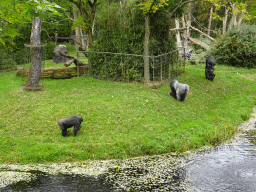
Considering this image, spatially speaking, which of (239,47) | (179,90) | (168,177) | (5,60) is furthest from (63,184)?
(239,47)

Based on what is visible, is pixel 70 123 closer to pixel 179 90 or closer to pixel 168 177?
pixel 168 177

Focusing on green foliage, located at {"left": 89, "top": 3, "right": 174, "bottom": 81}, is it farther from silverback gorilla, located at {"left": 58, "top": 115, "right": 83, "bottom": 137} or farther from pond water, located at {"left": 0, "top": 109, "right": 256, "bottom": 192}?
pond water, located at {"left": 0, "top": 109, "right": 256, "bottom": 192}

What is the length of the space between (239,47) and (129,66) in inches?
458

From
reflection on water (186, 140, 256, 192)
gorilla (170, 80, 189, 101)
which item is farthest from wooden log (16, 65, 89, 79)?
reflection on water (186, 140, 256, 192)

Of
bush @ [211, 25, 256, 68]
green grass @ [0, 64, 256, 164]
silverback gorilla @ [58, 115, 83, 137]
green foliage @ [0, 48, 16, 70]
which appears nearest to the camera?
green grass @ [0, 64, 256, 164]

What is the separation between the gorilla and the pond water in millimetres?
4691

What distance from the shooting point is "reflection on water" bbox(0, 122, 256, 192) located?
7910 mm

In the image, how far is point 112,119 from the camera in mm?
12047

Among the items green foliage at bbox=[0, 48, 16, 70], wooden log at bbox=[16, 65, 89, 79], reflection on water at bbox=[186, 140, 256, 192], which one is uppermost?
green foliage at bbox=[0, 48, 16, 70]

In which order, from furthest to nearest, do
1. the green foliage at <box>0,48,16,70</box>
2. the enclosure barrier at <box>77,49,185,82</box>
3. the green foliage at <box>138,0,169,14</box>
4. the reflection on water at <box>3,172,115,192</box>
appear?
A: the green foliage at <box>0,48,16,70</box> < the enclosure barrier at <box>77,49,185,82</box> < the green foliage at <box>138,0,169,14</box> < the reflection on water at <box>3,172,115,192</box>

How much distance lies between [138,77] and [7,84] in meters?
8.30

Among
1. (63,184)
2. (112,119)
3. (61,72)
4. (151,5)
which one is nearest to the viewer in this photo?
(63,184)

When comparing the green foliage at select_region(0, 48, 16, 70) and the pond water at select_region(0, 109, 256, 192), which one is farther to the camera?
the green foliage at select_region(0, 48, 16, 70)

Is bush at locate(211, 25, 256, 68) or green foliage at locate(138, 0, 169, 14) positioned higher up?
green foliage at locate(138, 0, 169, 14)
